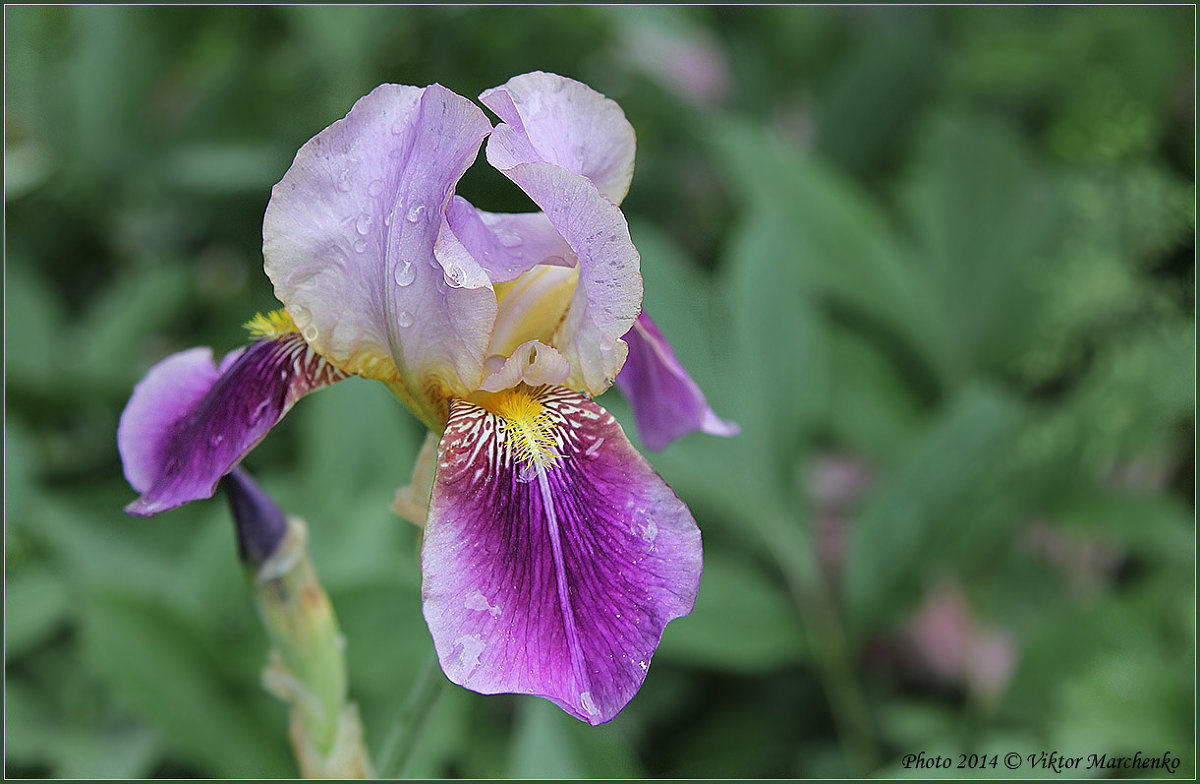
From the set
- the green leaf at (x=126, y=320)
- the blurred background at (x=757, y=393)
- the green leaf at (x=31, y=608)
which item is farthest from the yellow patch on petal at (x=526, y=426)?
the green leaf at (x=126, y=320)

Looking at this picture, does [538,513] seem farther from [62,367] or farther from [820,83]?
[820,83]

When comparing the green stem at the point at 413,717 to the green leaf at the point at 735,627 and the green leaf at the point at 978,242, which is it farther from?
the green leaf at the point at 978,242

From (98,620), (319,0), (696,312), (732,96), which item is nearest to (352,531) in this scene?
(98,620)

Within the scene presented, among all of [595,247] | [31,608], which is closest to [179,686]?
[31,608]

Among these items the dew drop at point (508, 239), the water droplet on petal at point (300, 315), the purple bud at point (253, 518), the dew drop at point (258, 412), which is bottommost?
the purple bud at point (253, 518)

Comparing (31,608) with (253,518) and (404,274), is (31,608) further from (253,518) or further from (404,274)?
(404,274)

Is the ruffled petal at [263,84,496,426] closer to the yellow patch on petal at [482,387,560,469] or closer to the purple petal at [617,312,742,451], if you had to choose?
the yellow patch on petal at [482,387,560,469]

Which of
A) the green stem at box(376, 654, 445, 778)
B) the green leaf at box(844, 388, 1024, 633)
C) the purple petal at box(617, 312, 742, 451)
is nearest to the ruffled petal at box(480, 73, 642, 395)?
the purple petal at box(617, 312, 742, 451)
